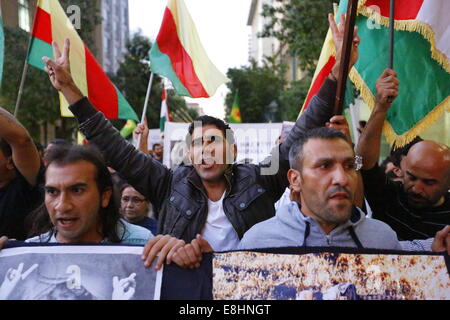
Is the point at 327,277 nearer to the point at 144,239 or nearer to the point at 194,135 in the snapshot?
the point at 144,239

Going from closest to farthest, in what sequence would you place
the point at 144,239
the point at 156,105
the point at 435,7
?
the point at 144,239, the point at 435,7, the point at 156,105

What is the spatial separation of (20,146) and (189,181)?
0.94 metres

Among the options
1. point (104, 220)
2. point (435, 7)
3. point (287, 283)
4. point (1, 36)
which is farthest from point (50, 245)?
point (435, 7)

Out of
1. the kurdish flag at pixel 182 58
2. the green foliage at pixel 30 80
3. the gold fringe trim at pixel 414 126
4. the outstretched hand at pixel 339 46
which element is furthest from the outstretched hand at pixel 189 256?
the green foliage at pixel 30 80

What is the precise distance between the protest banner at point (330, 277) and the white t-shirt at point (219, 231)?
0.72 meters

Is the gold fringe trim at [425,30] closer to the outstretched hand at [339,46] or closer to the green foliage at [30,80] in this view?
the outstretched hand at [339,46]

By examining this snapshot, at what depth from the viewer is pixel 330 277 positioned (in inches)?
79.9

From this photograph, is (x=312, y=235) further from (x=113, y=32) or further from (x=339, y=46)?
(x=113, y=32)

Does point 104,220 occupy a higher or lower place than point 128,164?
lower

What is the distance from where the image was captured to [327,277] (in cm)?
203

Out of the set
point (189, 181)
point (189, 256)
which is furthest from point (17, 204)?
point (189, 256)

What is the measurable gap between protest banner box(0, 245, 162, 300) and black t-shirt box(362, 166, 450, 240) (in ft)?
4.58

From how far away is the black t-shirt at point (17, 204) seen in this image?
3.02 meters
